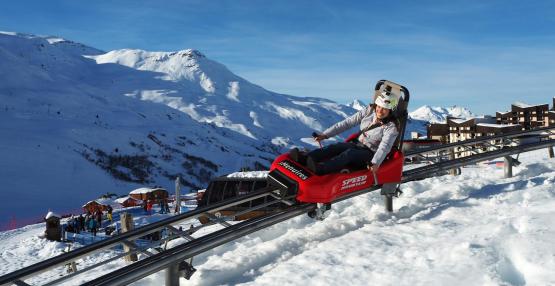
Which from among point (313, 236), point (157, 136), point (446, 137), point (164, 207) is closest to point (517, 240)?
point (313, 236)

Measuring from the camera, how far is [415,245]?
5.81 meters

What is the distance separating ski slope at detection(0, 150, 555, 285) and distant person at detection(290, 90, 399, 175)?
870mm

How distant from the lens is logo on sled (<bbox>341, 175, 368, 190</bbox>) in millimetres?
7469

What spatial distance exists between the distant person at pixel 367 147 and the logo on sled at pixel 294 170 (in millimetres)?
185

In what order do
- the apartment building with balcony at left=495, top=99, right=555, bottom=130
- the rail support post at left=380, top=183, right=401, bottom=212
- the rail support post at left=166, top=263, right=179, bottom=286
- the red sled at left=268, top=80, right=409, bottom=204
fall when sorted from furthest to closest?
the apartment building with balcony at left=495, top=99, right=555, bottom=130 < the rail support post at left=380, top=183, right=401, bottom=212 < the red sled at left=268, top=80, right=409, bottom=204 < the rail support post at left=166, top=263, right=179, bottom=286

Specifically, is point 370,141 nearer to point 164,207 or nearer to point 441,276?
point 441,276

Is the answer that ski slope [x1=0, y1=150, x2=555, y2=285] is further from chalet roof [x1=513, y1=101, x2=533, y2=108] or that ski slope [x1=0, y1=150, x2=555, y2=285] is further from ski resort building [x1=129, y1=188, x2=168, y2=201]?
chalet roof [x1=513, y1=101, x2=533, y2=108]

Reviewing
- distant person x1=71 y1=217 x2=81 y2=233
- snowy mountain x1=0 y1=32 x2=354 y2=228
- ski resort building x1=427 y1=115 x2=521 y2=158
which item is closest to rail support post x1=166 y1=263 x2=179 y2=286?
distant person x1=71 y1=217 x2=81 y2=233

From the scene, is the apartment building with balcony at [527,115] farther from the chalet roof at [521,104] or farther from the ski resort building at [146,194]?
the ski resort building at [146,194]

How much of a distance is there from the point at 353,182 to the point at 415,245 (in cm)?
195

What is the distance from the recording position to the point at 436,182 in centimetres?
1022

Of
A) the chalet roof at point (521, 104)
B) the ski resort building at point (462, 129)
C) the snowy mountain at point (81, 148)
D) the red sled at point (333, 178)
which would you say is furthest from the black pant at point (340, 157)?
the chalet roof at point (521, 104)

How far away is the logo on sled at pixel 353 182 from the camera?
24.5 feet

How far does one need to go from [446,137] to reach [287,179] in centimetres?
6878
